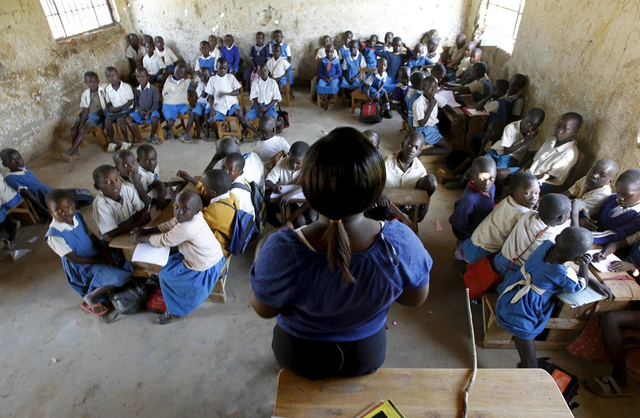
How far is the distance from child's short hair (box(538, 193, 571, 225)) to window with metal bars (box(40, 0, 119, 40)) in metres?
7.19

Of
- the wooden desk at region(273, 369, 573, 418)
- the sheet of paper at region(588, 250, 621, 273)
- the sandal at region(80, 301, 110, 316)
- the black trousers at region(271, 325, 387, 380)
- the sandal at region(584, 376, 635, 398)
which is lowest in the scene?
the sandal at region(584, 376, 635, 398)

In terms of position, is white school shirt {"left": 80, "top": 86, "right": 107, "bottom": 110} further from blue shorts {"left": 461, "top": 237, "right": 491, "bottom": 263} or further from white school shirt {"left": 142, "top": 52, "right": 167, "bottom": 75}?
blue shorts {"left": 461, "top": 237, "right": 491, "bottom": 263}

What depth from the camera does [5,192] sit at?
3.55 meters

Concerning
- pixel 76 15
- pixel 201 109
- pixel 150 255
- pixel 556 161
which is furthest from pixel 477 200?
pixel 76 15

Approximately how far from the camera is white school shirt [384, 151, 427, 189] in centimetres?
329

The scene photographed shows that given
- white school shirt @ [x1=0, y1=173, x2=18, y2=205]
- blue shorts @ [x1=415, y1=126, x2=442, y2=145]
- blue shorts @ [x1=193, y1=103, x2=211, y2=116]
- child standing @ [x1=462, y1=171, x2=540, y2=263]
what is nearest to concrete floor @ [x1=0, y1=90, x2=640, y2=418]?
child standing @ [x1=462, y1=171, x2=540, y2=263]

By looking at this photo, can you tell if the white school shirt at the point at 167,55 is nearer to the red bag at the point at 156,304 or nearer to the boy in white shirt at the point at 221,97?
the boy in white shirt at the point at 221,97

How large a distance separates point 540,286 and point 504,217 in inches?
24.0

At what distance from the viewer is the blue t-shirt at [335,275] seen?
993 mm

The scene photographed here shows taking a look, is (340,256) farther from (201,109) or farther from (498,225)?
(201,109)

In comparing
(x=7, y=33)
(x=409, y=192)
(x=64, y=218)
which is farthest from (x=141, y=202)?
(x=7, y=33)

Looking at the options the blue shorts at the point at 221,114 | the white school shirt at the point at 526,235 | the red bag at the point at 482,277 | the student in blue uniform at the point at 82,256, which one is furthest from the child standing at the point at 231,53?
the white school shirt at the point at 526,235

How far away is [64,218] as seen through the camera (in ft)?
8.17

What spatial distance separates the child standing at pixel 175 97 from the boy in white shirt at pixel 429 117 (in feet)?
11.4
